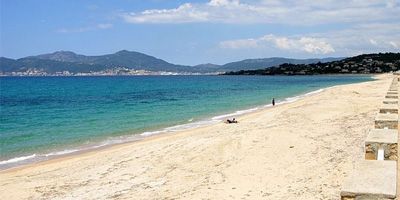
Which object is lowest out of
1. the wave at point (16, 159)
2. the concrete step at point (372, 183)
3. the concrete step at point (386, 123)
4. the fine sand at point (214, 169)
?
the wave at point (16, 159)

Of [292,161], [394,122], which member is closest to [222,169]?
[292,161]

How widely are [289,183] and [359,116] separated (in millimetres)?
12633

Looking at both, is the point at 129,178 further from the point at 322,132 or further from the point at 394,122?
the point at 322,132

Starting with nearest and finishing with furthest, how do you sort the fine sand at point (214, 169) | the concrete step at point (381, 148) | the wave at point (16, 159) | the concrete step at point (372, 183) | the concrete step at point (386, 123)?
the concrete step at point (372, 183)
the concrete step at point (381, 148)
the concrete step at point (386, 123)
the fine sand at point (214, 169)
the wave at point (16, 159)

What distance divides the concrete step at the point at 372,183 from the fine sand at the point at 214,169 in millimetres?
4238

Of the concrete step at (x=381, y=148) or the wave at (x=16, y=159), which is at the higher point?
the concrete step at (x=381, y=148)

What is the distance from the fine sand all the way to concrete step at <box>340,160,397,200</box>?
13.9 feet

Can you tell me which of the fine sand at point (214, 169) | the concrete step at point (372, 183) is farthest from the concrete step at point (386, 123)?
the concrete step at point (372, 183)

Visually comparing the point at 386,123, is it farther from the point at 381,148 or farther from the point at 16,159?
the point at 16,159

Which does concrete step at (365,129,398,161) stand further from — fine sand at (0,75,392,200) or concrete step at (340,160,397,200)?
A: fine sand at (0,75,392,200)

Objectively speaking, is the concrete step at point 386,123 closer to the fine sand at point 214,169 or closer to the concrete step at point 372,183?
the fine sand at point 214,169

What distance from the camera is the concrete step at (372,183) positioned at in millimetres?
3960

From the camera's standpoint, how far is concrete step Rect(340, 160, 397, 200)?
3.96m

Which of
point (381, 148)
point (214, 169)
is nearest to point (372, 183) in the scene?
point (381, 148)
